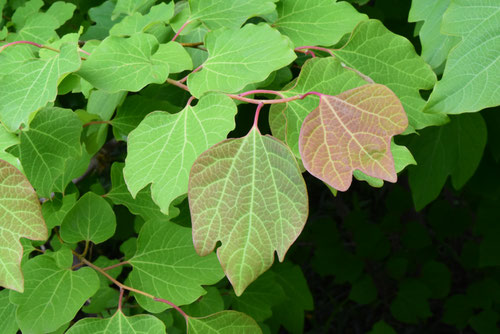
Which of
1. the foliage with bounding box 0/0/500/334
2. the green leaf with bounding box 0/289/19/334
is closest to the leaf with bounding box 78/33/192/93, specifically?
the foliage with bounding box 0/0/500/334

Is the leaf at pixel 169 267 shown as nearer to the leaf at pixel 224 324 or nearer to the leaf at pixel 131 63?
the leaf at pixel 224 324

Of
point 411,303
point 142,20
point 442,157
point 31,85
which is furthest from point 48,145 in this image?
point 411,303

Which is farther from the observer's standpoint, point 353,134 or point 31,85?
point 31,85

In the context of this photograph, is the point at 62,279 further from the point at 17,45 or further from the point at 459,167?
the point at 459,167

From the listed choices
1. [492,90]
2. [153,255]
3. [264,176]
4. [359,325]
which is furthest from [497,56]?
[359,325]

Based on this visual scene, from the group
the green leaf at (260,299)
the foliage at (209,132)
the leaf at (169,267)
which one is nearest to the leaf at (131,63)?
the foliage at (209,132)

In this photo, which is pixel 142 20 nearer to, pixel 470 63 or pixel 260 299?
pixel 470 63
